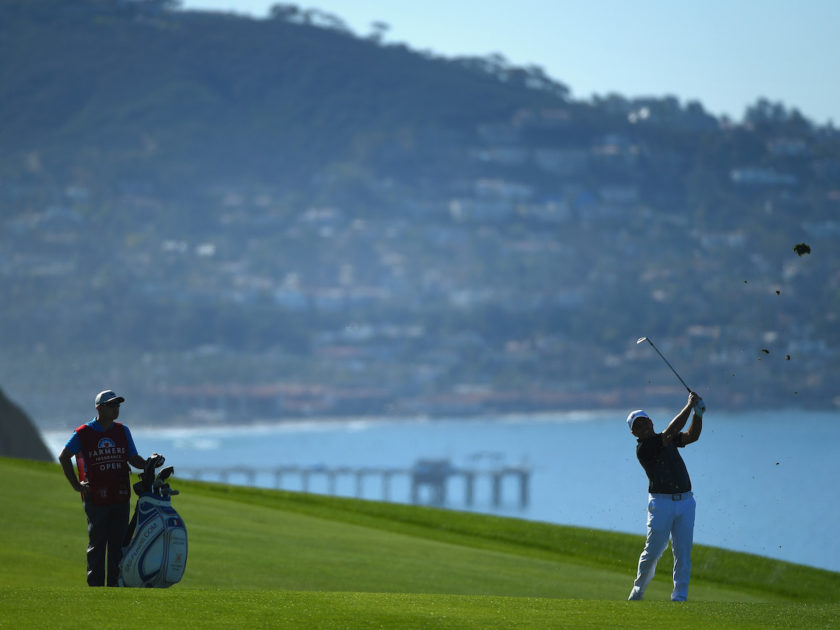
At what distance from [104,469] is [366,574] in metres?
5.65

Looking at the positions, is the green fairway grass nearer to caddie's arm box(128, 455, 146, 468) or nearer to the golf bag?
the golf bag

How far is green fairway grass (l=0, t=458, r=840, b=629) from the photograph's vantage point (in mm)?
10492

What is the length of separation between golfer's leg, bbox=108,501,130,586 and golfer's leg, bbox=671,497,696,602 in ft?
15.7

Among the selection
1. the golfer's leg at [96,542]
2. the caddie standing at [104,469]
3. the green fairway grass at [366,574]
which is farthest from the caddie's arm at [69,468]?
the green fairway grass at [366,574]

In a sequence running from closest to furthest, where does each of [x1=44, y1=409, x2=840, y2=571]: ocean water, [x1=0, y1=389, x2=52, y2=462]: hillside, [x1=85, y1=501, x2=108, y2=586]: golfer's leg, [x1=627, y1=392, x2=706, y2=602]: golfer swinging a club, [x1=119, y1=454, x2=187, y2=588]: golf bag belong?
[x1=119, y1=454, x2=187, y2=588]: golf bag → [x1=85, y1=501, x2=108, y2=586]: golfer's leg → [x1=627, y1=392, x2=706, y2=602]: golfer swinging a club → [x1=0, y1=389, x2=52, y2=462]: hillside → [x1=44, y1=409, x2=840, y2=571]: ocean water

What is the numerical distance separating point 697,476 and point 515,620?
15669cm

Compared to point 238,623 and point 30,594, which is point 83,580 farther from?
point 238,623

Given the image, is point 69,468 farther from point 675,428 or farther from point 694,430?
point 694,430

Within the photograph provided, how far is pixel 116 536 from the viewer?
11.9 m

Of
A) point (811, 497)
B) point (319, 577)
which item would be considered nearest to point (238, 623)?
point (319, 577)

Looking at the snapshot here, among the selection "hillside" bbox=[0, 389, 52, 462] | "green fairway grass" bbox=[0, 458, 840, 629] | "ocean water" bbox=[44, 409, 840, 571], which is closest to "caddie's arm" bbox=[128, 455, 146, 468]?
"green fairway grass" bbox=[0, 458, 840, 629]

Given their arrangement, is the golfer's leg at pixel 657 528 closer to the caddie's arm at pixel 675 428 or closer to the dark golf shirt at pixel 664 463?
the dark golf shirt at pixel 664 463

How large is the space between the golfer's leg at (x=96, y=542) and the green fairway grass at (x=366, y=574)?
27 cm

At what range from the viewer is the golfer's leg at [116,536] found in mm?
11812
